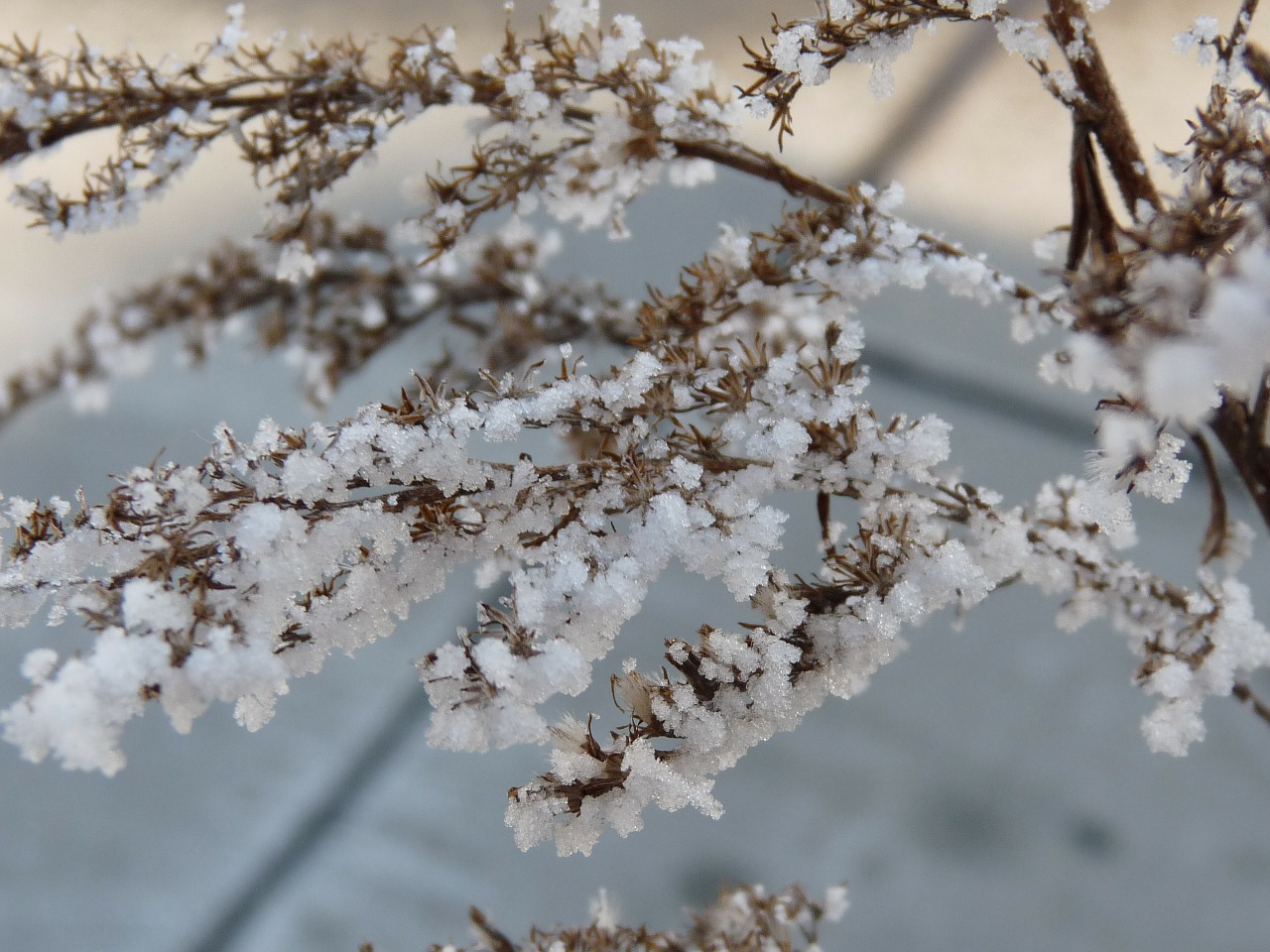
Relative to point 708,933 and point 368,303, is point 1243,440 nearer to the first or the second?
point 708,933

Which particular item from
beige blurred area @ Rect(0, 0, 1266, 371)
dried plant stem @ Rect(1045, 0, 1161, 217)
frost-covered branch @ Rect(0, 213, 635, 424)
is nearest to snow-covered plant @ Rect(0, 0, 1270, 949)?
dried plant stem @ Rect(1045, 0, 1161, 217)

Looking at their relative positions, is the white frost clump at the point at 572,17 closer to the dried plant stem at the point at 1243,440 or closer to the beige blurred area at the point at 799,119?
the dried plant stem at the point at 1243,440

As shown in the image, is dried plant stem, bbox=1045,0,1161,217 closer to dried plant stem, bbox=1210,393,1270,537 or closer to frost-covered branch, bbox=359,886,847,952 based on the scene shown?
dried plant stem, bbox=1210,393,1270,537

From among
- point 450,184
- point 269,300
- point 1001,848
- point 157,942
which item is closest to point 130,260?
point 269,300

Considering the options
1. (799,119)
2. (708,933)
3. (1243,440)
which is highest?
(799,119)

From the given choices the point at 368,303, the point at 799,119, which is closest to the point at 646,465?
the point at 368,303

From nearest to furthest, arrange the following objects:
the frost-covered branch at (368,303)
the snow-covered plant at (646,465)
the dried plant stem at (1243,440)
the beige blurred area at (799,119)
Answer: the snow-covered plant at (646,465) < the dried plant stem at (1243,440) < the frost-covered branch at (368,303) < the beige blurred area at (799,119)

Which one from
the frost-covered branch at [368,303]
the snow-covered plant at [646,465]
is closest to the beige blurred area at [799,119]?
the frost-covered branch at [368,303]
